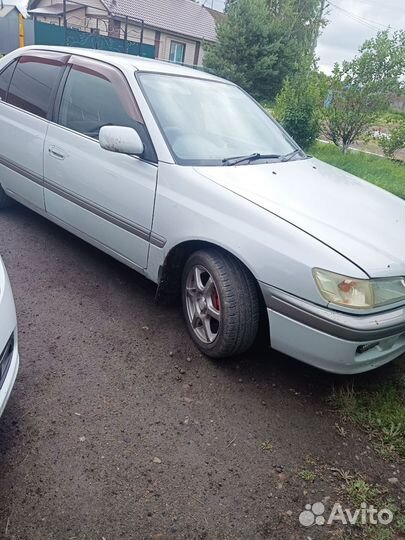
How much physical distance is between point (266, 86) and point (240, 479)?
69.8 feet

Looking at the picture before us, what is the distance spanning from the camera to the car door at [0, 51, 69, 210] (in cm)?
375

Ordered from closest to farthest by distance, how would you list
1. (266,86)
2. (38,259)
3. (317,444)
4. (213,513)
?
(213,513) → (317,444) → (38,259) → (266,86)

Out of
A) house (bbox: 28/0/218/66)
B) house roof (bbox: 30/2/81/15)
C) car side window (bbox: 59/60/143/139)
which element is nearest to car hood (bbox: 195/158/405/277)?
car side window (bbox: 59/60/143/139)

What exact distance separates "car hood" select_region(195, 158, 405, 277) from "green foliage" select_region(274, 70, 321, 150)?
5.68 meters

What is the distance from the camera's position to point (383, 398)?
2660mm

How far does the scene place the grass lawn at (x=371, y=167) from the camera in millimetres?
7411

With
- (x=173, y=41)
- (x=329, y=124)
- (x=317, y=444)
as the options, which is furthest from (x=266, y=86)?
(x=317, y=444)

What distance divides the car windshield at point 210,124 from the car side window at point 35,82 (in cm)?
100

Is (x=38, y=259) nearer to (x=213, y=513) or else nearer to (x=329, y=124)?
(x=213, y=513)

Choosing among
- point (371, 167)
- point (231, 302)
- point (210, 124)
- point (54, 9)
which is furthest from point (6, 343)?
point (54, 9)

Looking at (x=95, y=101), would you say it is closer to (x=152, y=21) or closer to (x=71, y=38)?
(x=71, y=38)

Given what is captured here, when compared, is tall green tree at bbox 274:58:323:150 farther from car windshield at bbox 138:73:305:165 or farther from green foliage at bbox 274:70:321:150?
car windshield at bbox 138:73:305:165

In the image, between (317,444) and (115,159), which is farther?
(115,159)

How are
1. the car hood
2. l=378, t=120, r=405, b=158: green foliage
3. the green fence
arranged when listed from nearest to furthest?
the car hood < l=378, t=120, r=405, b=158: green foliage < the green fence
